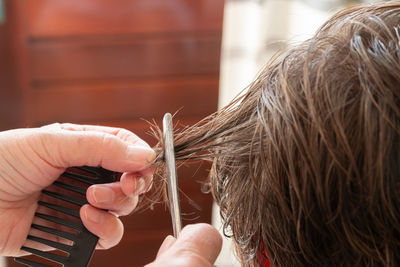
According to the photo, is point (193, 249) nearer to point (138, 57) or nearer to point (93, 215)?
point (93, 215)

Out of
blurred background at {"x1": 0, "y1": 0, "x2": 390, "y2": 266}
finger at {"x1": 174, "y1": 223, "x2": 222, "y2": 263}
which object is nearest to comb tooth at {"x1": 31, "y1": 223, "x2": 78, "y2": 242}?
finger at {"x1": 174, "y1": 223, "x2": 222, "y2": 263}

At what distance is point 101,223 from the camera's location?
750mm

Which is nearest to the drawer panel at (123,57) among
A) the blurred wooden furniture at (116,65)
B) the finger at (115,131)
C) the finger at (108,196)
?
the blurred wooden furniture at (116,65)

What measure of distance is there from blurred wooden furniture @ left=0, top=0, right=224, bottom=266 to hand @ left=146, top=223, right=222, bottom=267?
2.93ft

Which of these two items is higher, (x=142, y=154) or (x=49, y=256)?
(x=142, y=154)

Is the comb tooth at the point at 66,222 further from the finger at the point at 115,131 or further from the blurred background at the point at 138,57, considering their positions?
the blurred background at the point at 138,57

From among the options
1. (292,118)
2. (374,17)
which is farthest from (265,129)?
(374,17)

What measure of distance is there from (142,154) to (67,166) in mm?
132

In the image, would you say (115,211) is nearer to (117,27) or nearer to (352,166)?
(352,166)

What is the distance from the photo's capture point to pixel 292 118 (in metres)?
0.52

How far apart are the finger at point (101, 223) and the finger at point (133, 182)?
5 centimetres

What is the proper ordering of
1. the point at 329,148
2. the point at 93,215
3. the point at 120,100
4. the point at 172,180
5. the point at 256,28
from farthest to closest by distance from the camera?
the point at 120,100 → the point at 256,28 → the point at 93,215 → the point at 172,180 → the point at 329,148

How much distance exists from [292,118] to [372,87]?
0.08 metres

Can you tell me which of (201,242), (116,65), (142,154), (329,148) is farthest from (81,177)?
(116,65)
